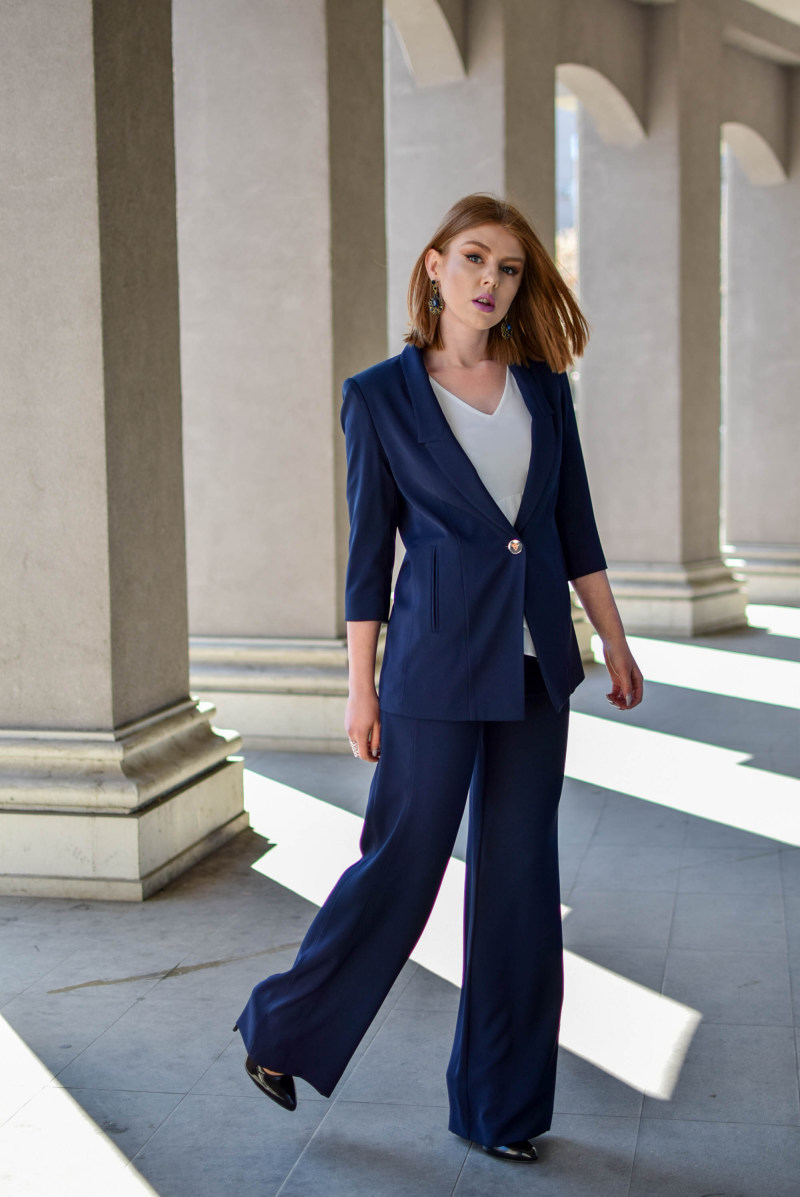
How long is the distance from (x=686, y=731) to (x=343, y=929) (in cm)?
526

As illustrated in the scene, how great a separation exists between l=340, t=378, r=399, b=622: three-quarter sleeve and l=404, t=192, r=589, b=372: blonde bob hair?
241 millimetres

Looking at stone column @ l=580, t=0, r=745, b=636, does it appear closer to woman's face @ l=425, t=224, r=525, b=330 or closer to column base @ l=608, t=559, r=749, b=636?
column base @ l=608, t=559, r=749, b=636

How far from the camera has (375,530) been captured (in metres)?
2.80

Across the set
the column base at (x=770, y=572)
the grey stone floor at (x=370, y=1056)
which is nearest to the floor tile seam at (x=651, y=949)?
the grey stone floor at (x=370, y=1056)

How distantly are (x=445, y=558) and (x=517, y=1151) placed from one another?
4.27ft

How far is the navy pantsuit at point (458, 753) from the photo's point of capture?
2707 mm

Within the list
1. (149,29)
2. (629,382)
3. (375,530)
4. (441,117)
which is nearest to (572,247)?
(629,382)

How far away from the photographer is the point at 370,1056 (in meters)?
3.41

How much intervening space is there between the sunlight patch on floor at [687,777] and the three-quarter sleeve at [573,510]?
2847 mm

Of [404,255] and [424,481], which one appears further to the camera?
[404,255]

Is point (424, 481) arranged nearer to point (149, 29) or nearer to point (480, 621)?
point (480, 621)

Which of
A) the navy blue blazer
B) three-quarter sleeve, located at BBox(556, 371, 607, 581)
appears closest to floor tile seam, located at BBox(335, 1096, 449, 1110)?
the navy blue blazer

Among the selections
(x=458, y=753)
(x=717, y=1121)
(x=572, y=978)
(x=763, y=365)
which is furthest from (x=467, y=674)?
(x=763, y=365)

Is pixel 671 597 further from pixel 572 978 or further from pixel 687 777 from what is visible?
pixel 572 978
